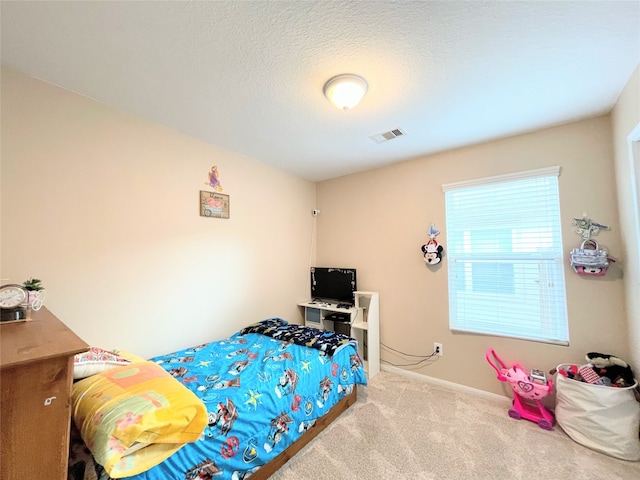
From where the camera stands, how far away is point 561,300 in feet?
7.38

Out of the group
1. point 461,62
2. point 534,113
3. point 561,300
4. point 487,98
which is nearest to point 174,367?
point 461,62

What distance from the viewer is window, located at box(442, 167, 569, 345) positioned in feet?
7.54

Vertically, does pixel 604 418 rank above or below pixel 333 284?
below

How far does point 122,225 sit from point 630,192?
371 centimetres

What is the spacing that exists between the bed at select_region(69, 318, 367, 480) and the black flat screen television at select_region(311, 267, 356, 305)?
2.74 feet

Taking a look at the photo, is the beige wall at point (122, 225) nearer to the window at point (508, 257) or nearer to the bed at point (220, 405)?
the bed at point (220, 405)

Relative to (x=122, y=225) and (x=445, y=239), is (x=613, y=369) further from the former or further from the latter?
(x=122, y=225)

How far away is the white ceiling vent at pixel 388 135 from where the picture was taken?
2.41 metres

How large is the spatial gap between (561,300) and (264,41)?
2.96m

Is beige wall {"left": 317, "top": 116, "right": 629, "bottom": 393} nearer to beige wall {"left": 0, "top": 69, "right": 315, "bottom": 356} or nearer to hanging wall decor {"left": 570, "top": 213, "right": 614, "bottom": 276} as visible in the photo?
hanging wall decor {"left": 570, "top": 213, "right": 614, "bottom": 276}

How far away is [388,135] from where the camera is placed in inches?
98.0

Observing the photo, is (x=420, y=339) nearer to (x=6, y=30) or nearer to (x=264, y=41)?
(x=264, y=41)

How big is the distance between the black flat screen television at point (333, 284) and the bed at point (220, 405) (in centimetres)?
83

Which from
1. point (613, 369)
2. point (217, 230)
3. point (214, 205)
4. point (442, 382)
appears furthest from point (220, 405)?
point (613, 369)
